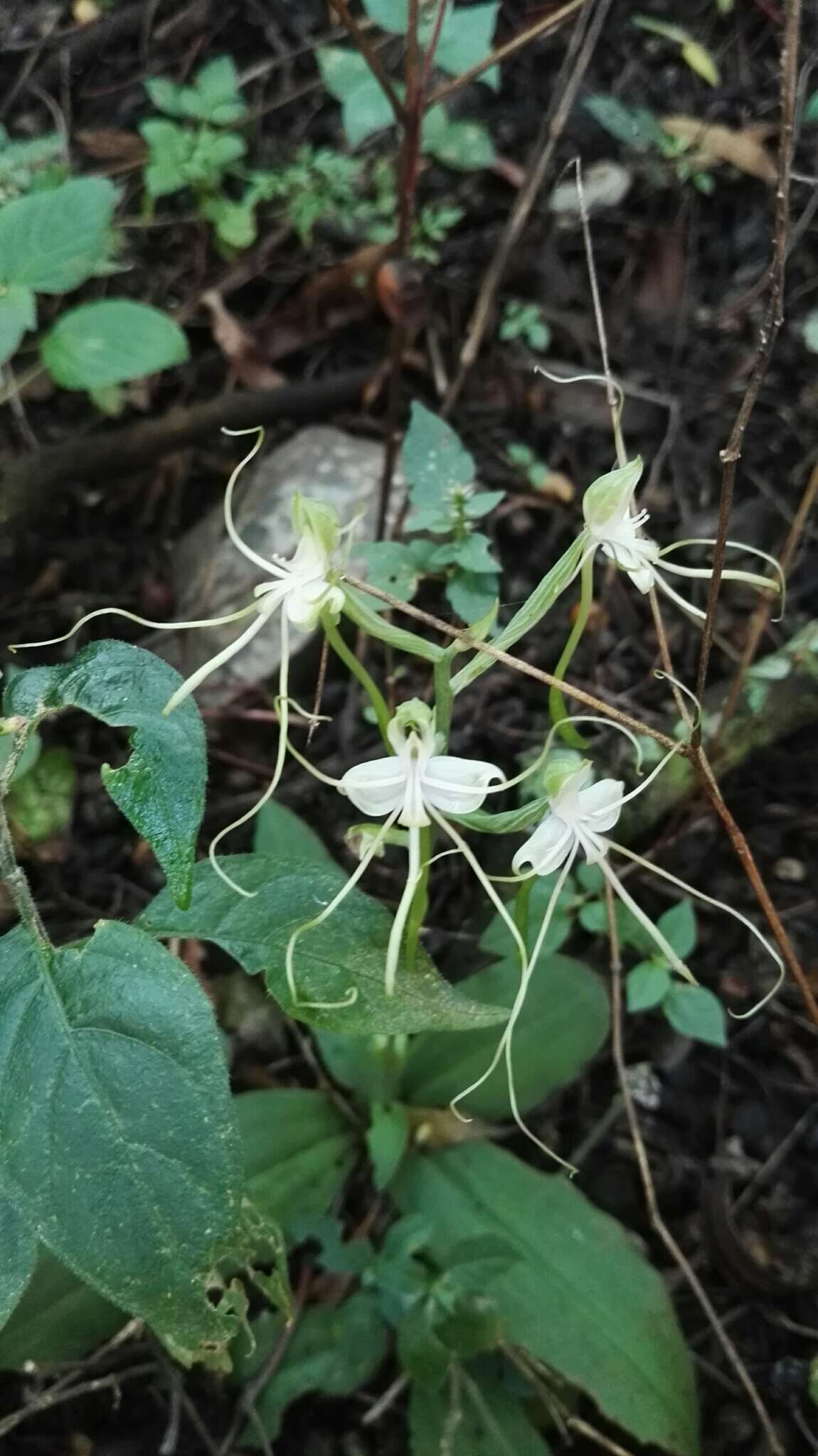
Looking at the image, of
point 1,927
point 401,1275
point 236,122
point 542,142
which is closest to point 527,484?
point 542,142

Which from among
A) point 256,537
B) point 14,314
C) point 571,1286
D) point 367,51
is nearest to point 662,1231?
point 571,1286

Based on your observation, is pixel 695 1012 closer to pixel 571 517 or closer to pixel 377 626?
pixel 377 626

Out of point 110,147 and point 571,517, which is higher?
point 110,147

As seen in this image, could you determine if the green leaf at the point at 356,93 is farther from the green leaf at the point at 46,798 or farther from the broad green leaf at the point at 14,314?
the green leaf at the point at 46,798

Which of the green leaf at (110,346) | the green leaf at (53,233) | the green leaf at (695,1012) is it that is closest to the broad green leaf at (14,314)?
the green leaf at (53,233)

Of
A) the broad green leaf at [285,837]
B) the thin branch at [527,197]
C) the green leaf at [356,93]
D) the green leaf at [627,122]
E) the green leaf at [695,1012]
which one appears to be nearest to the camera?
the green leaf at [695,1012]

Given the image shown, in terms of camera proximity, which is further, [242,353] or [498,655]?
[242,353]

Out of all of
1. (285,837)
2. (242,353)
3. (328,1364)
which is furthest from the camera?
(242,353)

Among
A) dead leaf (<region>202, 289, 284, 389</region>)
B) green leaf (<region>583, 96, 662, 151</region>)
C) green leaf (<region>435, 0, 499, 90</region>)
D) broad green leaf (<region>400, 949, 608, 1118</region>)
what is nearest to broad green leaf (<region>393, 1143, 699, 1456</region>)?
broad green leaf (<region>400, 949, 608, 1118</region>)
